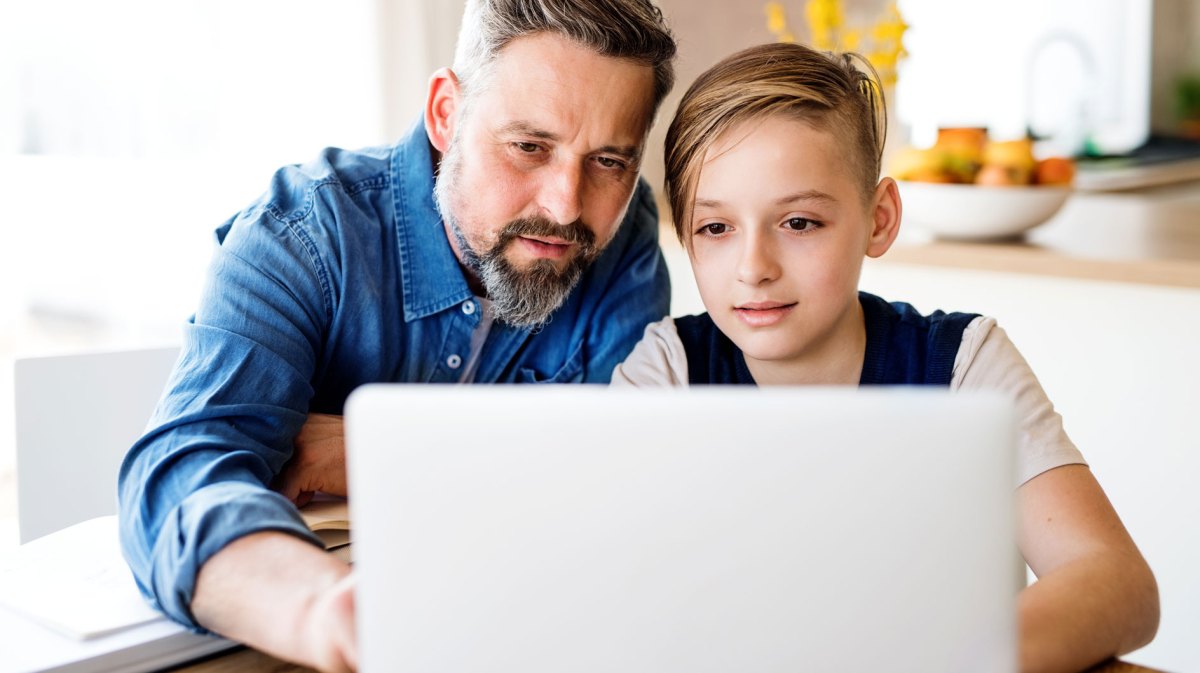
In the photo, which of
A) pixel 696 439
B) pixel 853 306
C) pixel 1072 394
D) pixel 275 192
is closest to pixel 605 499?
pixel 696 439

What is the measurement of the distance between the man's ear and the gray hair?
37 mm

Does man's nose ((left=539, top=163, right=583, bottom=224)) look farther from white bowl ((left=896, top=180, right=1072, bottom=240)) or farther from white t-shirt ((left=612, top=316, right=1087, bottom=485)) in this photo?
white bowl ((left=896, top=180, right=1072, bottom=240))

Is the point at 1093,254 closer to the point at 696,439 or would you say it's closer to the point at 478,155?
the point at 478,155

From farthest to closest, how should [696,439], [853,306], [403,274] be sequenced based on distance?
[403,274] < [853,306] < [696,439]

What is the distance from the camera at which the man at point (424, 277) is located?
97 cm

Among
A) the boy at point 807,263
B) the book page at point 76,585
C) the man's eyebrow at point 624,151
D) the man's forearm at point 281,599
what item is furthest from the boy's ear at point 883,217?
the book page at point 76,585

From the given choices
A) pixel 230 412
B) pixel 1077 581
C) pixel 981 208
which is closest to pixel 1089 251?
pixel 981 208

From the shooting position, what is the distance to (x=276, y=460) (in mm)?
1161

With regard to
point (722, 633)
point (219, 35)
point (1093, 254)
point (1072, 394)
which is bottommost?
point (1072, 394)

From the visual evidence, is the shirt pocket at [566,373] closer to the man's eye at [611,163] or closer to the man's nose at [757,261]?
the man's eye at [611,163]

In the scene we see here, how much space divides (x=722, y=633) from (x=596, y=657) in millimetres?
65

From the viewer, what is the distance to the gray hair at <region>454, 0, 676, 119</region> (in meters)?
1.27

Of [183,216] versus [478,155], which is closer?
[478,155]

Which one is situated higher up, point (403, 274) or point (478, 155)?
point (478, 155)
